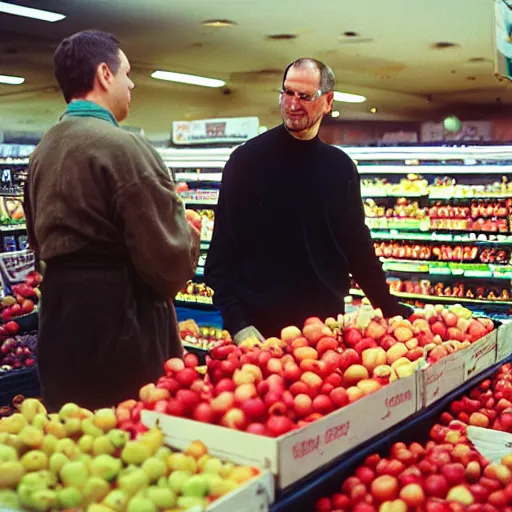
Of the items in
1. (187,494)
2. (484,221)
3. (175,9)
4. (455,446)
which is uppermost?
(175,9)

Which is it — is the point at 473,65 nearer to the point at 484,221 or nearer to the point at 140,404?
the point at 484,221

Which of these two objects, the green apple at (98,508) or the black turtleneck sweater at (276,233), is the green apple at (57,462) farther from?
the black turtleneck sweater at (276,233)

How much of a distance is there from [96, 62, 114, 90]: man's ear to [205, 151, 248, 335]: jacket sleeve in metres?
0.68

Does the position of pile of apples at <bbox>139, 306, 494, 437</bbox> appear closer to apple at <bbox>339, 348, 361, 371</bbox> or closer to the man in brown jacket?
apple at <bbox>339, 348, 361, 371</bbox>

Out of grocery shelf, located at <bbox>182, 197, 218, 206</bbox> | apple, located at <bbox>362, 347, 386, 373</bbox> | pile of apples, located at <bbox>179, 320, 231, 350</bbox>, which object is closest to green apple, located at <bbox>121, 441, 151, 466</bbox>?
apple, located at <bbox>362, 347, 386, 373</bbox>

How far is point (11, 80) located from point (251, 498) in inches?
432

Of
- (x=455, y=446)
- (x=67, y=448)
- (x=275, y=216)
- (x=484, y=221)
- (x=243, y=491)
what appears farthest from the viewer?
(x=484, y=221)

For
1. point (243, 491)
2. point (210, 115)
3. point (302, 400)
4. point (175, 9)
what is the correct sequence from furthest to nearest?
1. point (210, 115)
2. point (175, 9)
3. point (302, 400)
4. point (243, 491)

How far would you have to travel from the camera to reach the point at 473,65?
10.7 m

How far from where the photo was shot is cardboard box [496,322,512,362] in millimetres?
2705

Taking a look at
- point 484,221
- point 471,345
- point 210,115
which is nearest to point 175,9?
point 484,221

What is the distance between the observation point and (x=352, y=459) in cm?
176

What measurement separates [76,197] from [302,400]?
0.98m

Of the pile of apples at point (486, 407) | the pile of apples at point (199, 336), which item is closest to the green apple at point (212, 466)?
the pile of apples at point (486, 407)
